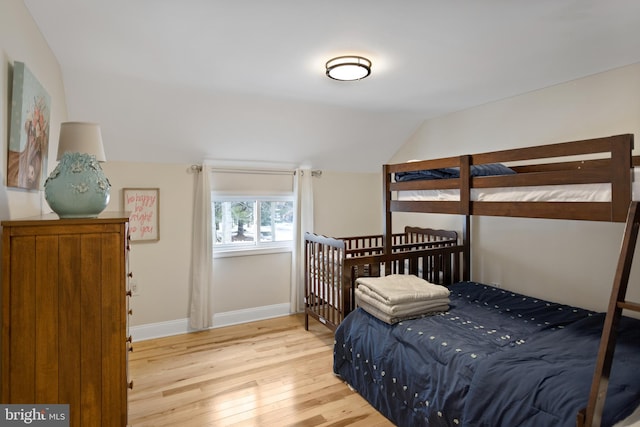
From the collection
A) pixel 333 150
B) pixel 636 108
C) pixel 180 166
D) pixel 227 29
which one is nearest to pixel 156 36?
pixel 227 29

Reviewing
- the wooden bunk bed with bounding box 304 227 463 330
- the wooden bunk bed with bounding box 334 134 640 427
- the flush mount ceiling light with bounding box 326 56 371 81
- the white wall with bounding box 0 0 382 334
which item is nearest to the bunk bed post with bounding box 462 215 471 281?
the wooden bunk bed with bounding box 304 227 463 330

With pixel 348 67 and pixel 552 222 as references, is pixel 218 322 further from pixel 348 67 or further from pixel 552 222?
pixel 552 222

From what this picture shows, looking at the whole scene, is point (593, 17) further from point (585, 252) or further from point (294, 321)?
point (294, 321)

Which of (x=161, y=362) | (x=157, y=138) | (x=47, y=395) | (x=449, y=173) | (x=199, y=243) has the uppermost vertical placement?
(x=157, y=138)

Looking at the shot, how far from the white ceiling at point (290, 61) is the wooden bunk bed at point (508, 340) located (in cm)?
71

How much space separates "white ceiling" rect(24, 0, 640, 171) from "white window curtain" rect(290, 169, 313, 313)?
33 cm

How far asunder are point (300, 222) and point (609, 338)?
10.3 ft

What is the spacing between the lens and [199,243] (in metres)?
3.50

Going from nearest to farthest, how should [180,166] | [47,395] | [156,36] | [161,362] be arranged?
[47,395] < [156,36] < [161,362] < [180,166]

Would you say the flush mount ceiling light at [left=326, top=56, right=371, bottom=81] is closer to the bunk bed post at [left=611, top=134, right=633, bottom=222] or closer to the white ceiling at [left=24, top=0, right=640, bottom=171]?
the white ceiling at [left=24, top=0, right=640, bottom=171]

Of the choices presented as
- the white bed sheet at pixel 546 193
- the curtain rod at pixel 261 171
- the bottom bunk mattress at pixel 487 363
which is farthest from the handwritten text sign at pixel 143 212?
the white bed sheet at pixel 546 193

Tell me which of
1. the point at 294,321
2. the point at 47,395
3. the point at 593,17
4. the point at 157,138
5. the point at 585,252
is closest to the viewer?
the point at 47,395

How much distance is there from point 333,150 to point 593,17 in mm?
2642

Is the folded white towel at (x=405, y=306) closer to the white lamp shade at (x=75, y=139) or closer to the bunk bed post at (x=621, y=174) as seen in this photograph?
the bunk bed post at (x=621, y=174)
